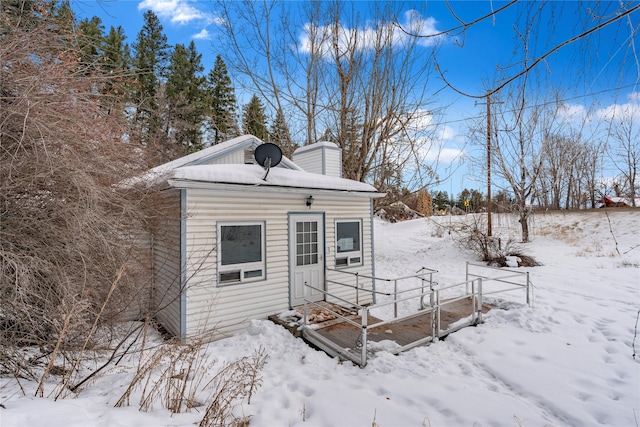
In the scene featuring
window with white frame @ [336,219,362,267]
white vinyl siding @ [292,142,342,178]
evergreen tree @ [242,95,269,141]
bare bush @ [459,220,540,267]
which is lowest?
bare bush @ [459,220,540,267]

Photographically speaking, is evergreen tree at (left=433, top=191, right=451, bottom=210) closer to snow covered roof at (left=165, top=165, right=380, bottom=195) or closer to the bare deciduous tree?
the bare deciduous tree

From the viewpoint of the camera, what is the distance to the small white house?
5836 millimetres

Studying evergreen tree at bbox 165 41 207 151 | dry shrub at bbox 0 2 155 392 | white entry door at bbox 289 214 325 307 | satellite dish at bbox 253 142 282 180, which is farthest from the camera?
evergreen tree at bbox 165 41 207 151

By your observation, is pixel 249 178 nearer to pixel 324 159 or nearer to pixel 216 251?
pixel 216 251

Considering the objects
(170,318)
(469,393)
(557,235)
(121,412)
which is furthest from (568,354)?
(557,235)

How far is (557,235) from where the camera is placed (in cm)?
1667

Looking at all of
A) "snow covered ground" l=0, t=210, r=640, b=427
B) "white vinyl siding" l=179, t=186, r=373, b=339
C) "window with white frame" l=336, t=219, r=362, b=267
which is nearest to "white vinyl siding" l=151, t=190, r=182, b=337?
"white vinyl siding" l=179, t=186, r=373, b=339

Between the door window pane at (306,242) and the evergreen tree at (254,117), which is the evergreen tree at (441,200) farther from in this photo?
the door window pane at (306,242)

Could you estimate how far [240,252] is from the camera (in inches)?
254

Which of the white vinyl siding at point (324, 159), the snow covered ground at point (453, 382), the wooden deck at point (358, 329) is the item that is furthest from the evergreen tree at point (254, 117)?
the snow covered ground at point (453, 382)

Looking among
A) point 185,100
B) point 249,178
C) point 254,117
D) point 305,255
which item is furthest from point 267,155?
point 185,100

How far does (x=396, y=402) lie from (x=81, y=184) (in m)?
4.58

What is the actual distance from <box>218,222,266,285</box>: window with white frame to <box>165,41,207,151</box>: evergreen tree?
1631cm

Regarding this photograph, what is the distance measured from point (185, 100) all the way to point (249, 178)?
59.2 ft
